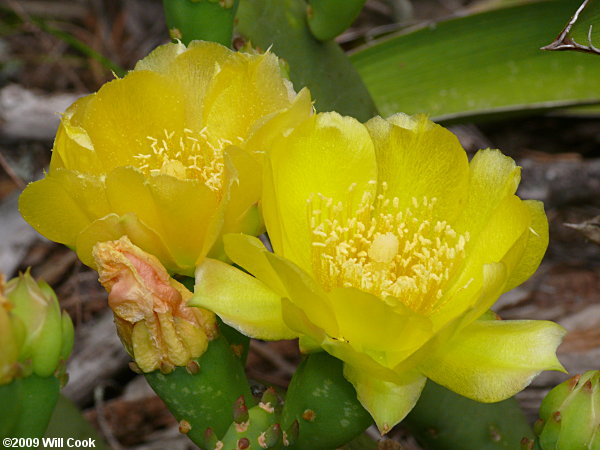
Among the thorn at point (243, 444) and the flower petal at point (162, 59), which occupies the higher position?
the flower petal at point (162, 59)

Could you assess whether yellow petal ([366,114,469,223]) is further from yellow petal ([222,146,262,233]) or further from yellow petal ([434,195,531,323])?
yellow petal ([222,146,262,233])

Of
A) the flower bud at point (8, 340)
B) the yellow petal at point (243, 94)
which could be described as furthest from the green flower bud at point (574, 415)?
the flower bud at point (8, 340)

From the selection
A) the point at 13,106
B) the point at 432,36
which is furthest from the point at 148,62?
the point at 13,106

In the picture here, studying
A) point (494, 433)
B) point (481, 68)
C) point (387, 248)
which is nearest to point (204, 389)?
point (387, 248)

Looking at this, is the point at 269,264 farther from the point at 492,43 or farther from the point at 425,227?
the point at 492,43

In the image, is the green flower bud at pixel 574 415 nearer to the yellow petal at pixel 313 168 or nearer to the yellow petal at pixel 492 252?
the yellow petal at pixel 492 252
